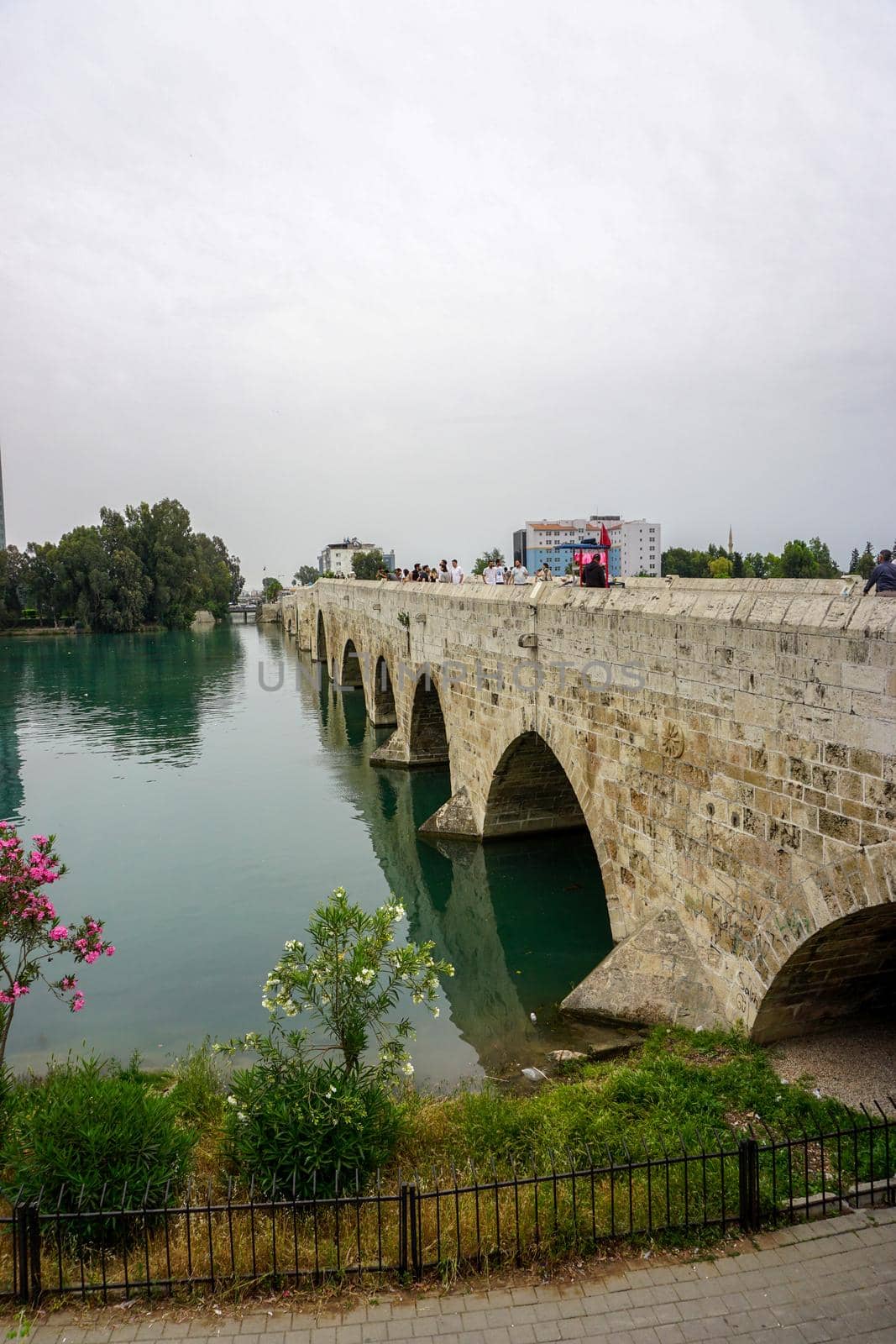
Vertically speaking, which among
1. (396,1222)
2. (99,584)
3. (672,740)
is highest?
(99,584)

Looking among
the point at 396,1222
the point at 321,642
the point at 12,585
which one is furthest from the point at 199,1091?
the point at 12,585

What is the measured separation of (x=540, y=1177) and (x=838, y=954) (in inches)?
110

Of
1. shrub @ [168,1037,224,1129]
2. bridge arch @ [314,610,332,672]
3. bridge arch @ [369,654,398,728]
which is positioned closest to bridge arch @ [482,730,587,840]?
shrub @ [168,1037,224,1129]

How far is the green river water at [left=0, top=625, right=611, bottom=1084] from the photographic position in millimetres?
8883

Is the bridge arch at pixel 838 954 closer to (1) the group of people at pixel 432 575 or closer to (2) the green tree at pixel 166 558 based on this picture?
(1) the group of people at pixel 432 575

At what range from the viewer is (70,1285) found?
3.98m

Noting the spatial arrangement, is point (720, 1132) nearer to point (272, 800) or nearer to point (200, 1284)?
point (200, 1284)

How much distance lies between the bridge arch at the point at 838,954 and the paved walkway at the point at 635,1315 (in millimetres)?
1873

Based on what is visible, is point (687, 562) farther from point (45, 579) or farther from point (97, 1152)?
point (97, 1152)

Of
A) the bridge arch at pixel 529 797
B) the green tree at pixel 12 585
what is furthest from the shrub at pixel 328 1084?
the green tree at pixel 12 585

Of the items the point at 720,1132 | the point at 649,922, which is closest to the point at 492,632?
the point at 649,922

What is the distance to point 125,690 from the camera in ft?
112

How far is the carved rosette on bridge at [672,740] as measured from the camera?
7289 millimetres

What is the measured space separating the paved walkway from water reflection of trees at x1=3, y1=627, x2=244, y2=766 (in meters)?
17.8
